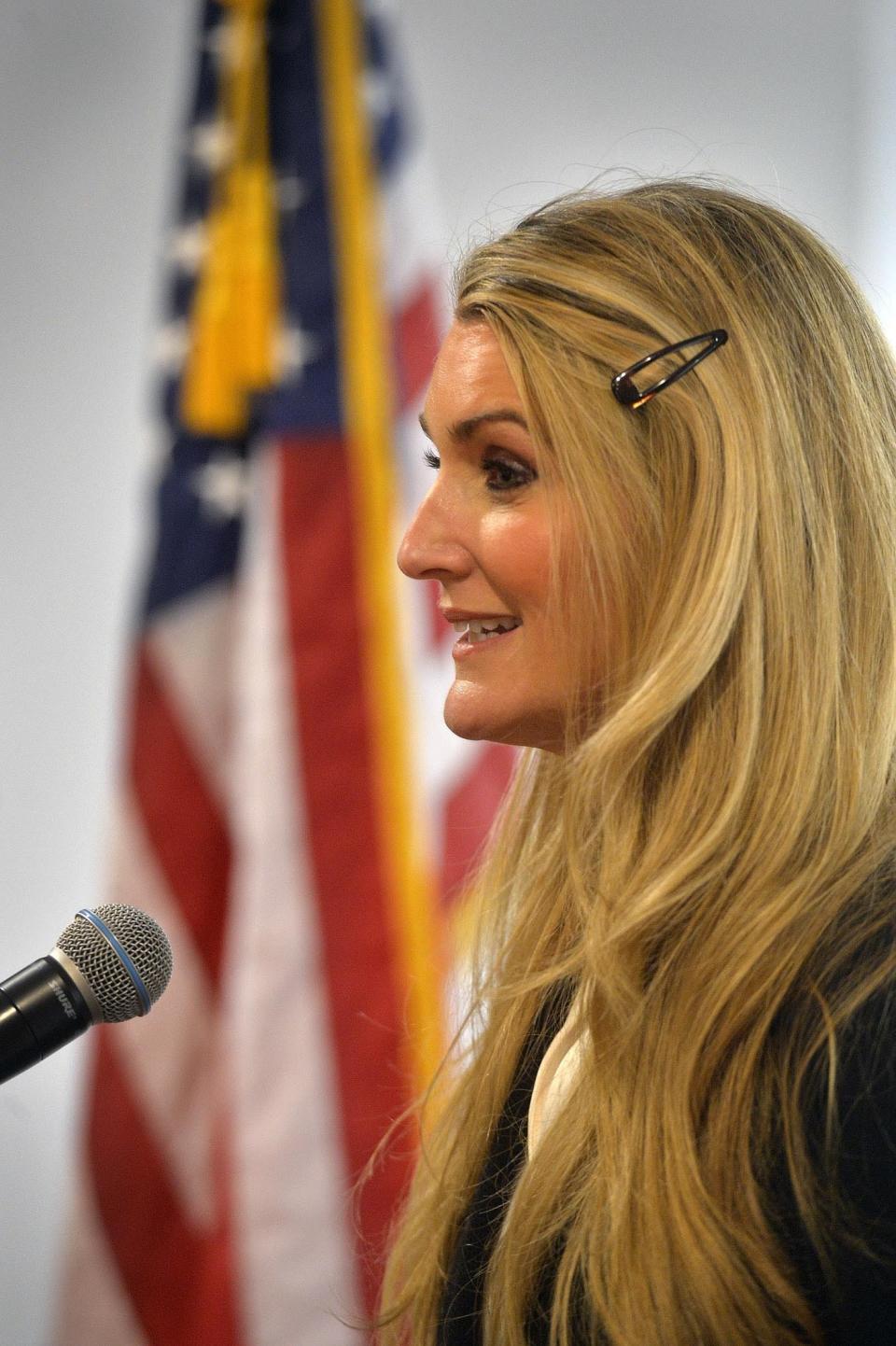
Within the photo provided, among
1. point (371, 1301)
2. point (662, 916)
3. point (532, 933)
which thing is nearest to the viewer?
point (662, 916)

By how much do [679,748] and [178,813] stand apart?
115 cm

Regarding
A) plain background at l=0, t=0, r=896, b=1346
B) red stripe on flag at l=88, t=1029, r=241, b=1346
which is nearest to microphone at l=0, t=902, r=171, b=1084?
red stripe on flag at l=88, t=1029, r=241, b=1346

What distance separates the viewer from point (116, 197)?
2.10 metres

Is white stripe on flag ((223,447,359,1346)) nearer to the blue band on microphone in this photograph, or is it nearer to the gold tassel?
the gold tassel

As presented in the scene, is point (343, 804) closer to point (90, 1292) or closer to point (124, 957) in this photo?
point (90, 1292)

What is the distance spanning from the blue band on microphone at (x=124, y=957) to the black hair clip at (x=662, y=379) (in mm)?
428

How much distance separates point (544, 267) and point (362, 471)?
954mm

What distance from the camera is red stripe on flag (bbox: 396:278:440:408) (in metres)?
1.84

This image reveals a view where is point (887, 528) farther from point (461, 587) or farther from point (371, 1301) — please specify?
point (371, 1301)

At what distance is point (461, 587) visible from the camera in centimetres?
89

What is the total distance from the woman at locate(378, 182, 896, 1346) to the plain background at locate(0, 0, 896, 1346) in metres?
1.24

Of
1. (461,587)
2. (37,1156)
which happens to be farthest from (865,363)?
(37,1156)

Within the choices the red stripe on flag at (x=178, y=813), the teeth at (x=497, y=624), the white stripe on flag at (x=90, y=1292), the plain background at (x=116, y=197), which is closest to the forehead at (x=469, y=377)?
the teeth at (x=497, y=624)

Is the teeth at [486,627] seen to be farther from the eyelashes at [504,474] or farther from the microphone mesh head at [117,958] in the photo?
the microphone mesh head at [117,958]
